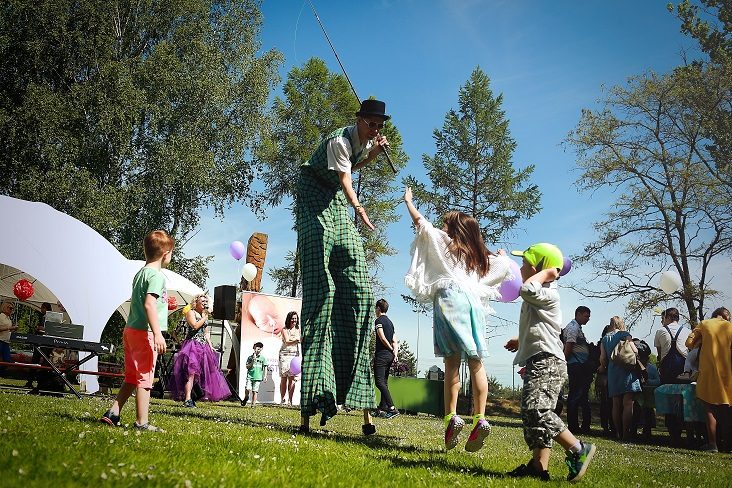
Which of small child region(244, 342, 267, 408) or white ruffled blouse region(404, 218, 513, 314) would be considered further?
small child region(244, 342, 267, 408)

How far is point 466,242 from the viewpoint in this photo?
20.1ft

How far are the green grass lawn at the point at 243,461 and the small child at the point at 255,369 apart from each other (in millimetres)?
9682

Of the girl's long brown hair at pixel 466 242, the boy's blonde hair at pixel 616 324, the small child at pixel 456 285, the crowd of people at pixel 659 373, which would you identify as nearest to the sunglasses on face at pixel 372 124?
the small child at pixel 456 285

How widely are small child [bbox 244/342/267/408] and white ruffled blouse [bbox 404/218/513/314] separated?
33.4 ft

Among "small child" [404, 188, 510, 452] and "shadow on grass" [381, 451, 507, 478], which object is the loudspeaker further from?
"shadow on grass" [381, 451, 507, 478]

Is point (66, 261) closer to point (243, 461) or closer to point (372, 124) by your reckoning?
point (372, 124)

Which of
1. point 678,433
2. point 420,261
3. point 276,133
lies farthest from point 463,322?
point 276,133

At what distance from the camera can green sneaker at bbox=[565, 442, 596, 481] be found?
4434mm

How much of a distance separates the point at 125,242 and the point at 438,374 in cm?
1574

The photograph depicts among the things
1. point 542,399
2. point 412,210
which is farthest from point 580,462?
point 412,210

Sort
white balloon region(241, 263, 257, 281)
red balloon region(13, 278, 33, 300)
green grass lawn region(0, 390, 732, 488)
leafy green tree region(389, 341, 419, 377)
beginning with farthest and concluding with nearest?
leafy green tree region(389, 341, 419, 377), white balloon region(241, 263, 257, 281), red balloon region(13, 278, 33, 300), green grass lawn region(0, 390, 732, 488)

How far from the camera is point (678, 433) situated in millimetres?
12211

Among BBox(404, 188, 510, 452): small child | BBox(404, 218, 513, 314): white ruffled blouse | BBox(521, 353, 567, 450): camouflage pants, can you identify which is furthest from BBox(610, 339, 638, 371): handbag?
BBox(521, 353, 567, 450): camouflage pants

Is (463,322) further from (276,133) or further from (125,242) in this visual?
(276,133)
